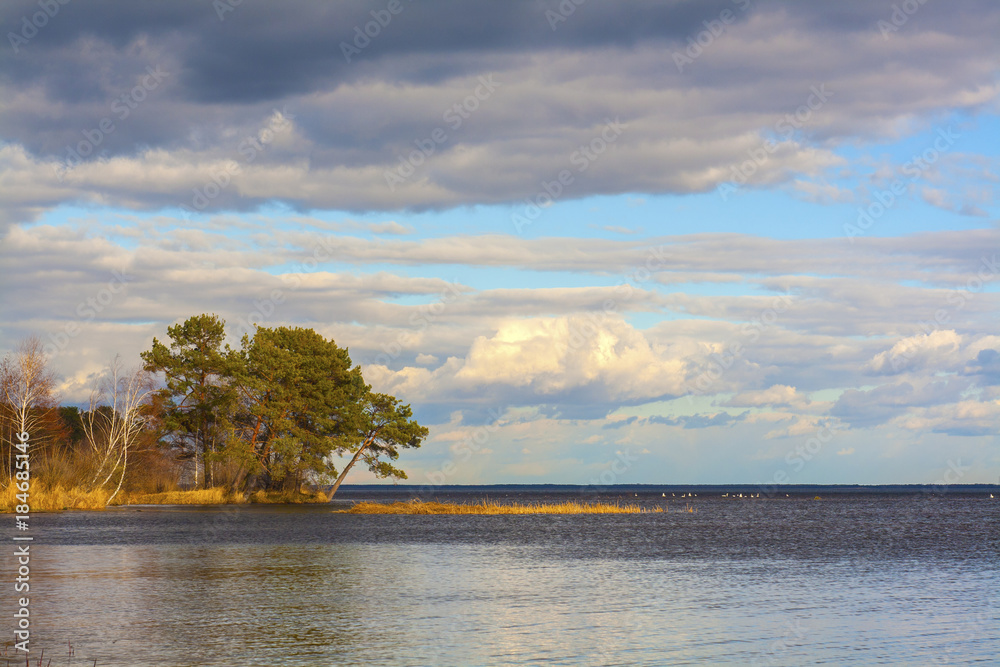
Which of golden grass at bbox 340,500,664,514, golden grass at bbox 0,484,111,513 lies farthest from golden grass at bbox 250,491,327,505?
golden grass at bbox 0,484,111,513

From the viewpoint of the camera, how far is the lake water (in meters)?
19.6

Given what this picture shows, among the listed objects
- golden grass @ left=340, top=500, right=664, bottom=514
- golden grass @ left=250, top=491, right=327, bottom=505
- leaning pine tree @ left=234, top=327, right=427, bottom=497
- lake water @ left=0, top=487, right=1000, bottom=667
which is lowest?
golden grass @ left=340, top=500, right=664, bottom=514

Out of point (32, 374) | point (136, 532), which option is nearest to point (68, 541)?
point (136, 532)

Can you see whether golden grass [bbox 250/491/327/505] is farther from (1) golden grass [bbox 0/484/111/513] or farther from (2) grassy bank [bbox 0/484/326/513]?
(1) golden grass [bbox 0/484/111/513]

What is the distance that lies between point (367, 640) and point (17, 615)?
8.35m

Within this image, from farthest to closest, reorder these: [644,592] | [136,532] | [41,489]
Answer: [41,489] → [136,532] → [644,592]

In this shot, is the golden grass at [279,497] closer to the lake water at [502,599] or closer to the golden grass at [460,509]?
the golden grass at [460,509]

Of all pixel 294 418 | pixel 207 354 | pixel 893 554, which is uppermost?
pixel 207 354

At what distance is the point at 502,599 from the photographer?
2714 centimetres

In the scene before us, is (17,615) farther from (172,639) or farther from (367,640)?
(367,640)

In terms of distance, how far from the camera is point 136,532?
50.7 metres

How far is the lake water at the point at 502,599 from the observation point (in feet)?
64.3

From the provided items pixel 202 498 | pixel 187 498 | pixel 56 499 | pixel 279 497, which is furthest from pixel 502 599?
pixel 187 498

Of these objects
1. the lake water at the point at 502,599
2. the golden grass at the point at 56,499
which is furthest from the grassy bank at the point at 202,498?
the lake water at the point at 502,599
